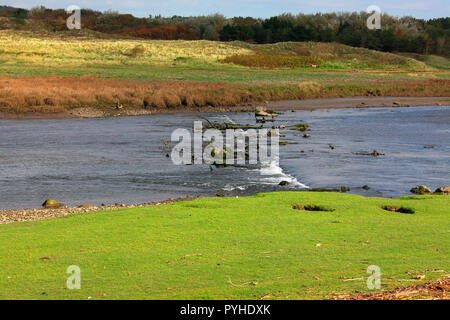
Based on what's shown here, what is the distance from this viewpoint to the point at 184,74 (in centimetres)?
7462

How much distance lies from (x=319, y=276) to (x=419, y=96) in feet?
226

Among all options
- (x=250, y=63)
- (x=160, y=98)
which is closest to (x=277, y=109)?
(x=160, y=98)

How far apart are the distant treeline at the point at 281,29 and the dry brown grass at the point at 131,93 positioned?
231ft

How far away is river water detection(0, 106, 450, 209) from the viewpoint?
21.9 m

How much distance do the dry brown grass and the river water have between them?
419 cm

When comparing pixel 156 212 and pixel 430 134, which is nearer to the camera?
pixel 156 212

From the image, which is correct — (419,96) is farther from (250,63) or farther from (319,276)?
(319,276)

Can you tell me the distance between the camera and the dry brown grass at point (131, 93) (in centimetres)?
4972

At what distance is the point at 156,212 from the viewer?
47.1 feet

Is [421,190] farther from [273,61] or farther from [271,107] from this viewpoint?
[273,61]

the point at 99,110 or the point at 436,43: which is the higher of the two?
the point at 436,43
